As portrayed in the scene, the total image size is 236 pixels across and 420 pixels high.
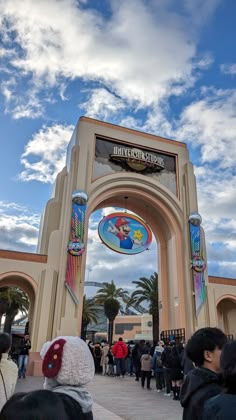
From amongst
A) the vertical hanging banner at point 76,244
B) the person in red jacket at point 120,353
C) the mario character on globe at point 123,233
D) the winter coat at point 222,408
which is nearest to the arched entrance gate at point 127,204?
the vertical hanging banner at point 76,244

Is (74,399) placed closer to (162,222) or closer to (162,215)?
(162,215)

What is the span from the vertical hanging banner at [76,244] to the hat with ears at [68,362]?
45.4 feet

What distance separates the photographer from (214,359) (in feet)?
7.18

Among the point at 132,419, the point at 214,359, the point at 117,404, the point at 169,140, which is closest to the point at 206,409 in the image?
the point at 214,359

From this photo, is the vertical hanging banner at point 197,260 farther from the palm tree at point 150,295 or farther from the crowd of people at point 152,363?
the palm tree at point 150,295

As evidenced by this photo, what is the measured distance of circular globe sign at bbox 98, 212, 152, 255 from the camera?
1742cm

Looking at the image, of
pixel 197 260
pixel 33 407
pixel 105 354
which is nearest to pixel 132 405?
pixel 33 407

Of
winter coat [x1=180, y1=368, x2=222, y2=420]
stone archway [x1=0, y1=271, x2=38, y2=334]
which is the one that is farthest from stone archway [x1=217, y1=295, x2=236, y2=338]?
winter coat [x1=180, y1=368, x2=222, y2=420]

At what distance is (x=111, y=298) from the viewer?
104 feet

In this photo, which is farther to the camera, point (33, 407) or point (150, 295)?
point (150, 295)

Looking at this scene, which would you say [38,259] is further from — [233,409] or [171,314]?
[233,409]

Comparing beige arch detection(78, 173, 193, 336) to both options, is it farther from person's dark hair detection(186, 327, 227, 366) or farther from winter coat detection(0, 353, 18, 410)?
person's dark hair detection(186, 327, 227, 366)

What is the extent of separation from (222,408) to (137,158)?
18.8 metres

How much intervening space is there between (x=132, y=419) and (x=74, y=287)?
9.72 meters
